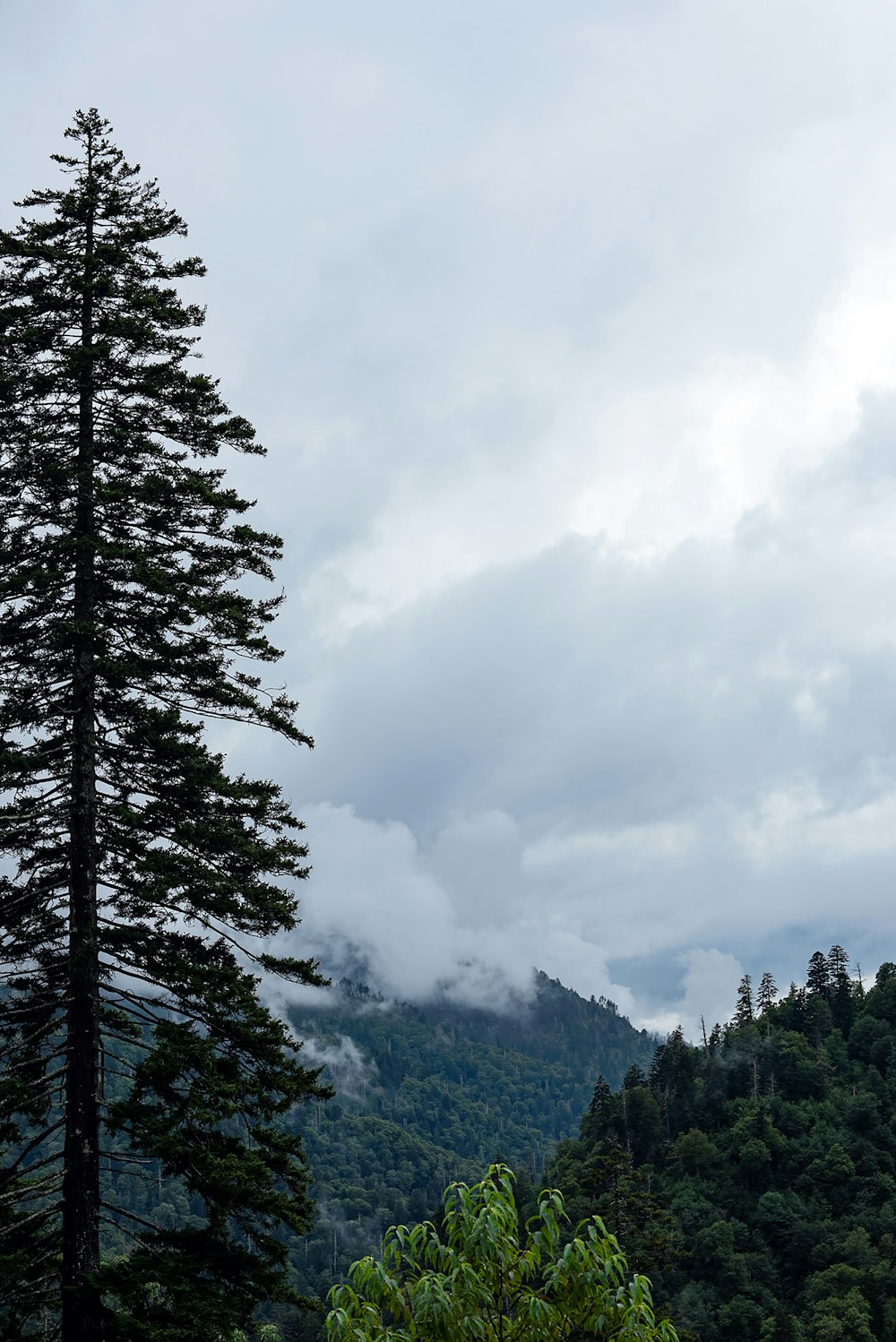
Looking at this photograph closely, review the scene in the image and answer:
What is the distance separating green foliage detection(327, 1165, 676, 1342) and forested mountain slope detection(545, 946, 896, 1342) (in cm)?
7549

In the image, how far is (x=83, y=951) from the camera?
57.5ft

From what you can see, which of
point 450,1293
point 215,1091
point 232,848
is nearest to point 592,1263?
point 450,1293

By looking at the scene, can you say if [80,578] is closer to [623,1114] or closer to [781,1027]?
[623,1114]

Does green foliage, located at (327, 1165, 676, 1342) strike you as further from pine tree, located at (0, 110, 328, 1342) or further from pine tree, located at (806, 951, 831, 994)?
pine tree, located at (806, 951, 831, 994)

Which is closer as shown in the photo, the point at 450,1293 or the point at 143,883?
the point at 450,1293

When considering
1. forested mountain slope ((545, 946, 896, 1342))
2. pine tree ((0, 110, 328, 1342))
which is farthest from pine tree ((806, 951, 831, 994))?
pine tree ((0, 110, 328, 1342))

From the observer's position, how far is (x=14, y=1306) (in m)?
16.9

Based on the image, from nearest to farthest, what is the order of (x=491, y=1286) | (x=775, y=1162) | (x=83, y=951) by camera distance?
(x=491, y=1286) < (x=83, y=951) < (x=775, y=1162)

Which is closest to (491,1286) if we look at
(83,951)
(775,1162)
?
(83,951)

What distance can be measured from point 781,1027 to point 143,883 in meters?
139

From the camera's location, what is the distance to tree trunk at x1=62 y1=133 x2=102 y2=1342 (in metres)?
17.0

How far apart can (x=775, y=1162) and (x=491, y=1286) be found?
400 ft

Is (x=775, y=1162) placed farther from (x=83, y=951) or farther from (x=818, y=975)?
(x=83, y=951)

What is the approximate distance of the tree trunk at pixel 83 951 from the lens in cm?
1703
